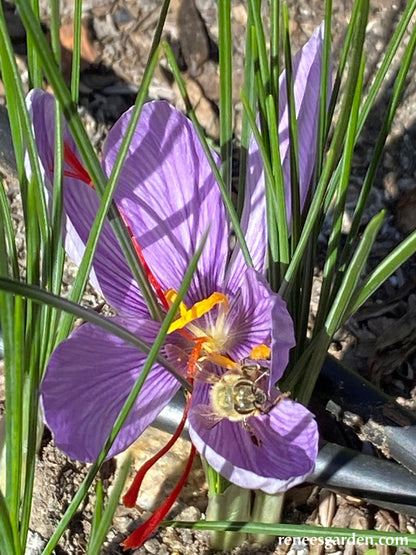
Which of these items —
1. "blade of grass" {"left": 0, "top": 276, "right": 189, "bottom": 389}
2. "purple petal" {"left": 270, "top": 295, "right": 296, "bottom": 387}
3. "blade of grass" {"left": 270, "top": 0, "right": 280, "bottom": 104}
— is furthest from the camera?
"blade of grass" {"left": 270, "top": 0, "right": 280, "bottom": 104}

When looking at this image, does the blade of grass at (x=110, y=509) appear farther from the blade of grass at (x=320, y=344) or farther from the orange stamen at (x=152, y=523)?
the blade of grass at (x=320, y=344)

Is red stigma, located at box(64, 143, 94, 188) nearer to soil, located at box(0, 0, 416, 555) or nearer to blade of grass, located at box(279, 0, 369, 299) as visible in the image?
blade of grass, located at box(279, 0, 369, 299)

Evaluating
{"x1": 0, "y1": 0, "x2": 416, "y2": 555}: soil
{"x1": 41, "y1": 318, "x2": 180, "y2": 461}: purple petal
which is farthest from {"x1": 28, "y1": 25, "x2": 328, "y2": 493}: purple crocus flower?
{"x1": 0, "y1": 0, "x2": 416, "y2": 555}: soil

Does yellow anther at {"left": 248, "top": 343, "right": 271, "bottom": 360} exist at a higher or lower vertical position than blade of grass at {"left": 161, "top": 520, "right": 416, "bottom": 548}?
higher

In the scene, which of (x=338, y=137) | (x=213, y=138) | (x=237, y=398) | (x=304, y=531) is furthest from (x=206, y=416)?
(x=213, y=138)

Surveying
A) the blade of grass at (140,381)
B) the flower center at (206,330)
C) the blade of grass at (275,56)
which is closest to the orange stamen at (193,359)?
the flower center at (206,330)

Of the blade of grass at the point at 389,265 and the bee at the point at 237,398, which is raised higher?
the blade of grass at the point at 389,265
